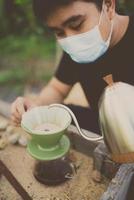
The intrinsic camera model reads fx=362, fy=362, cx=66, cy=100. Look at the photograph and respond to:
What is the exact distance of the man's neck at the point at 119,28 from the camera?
6.74ft

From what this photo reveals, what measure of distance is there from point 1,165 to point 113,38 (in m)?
0.95

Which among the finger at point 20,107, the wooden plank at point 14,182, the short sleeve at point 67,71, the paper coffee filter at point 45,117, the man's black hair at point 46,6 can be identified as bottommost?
the short sleeve at point 67,71

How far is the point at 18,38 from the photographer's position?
211 inches

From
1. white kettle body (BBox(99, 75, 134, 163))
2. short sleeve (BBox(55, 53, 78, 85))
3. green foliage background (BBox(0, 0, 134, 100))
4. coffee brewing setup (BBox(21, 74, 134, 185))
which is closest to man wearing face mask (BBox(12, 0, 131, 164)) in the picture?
short sleeve (BBox(55, 53, 78, 85))

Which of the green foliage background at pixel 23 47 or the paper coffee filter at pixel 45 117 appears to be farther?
the green foliage background at pixel 23 47

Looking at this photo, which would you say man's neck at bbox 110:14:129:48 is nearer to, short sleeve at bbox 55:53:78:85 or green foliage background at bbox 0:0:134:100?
short sleeve at bbox 55:53:78:85

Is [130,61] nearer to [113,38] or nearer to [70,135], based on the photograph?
[113,38]

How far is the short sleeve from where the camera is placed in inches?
99.5

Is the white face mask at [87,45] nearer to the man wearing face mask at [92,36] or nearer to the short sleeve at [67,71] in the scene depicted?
the man wearing face mask at [92,36]

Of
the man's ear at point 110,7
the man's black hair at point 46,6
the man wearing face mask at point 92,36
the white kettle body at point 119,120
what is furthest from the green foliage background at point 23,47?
the white kettle body at point 119,120

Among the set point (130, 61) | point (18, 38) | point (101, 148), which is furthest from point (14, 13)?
point (101, 148)

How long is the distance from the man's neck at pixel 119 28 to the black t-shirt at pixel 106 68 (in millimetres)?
19

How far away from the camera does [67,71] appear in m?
2.58

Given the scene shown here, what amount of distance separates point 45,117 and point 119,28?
0.69 metres
